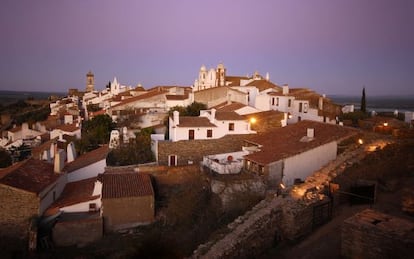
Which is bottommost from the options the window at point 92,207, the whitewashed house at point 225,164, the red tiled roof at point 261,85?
the window at point 92,207

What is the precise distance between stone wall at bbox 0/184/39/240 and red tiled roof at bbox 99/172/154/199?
3.15 metres

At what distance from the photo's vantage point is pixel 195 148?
2055 centimetres

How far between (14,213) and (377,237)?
1394 cm

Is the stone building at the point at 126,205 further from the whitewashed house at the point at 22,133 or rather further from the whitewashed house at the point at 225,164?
the whitewashed house at the point at 22,133

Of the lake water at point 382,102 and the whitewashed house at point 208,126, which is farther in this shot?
the lake water at point 382,102

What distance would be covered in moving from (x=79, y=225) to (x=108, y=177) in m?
3.07

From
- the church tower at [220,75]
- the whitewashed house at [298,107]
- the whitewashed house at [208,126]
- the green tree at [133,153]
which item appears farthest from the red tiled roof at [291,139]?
the church tower at [220,75]

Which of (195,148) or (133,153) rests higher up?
(195,148)

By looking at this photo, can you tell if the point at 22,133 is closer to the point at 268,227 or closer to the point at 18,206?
the point at 18,206

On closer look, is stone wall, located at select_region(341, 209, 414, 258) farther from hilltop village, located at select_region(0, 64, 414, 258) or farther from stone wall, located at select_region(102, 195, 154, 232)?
stone wall, located at select_region(102, 195, 154, 232)

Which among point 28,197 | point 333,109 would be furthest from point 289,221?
point 333,109

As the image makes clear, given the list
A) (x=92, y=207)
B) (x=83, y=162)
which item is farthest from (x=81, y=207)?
(x=83, y=162)

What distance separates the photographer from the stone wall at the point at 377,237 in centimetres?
676

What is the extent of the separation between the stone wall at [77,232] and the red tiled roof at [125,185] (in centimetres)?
124
